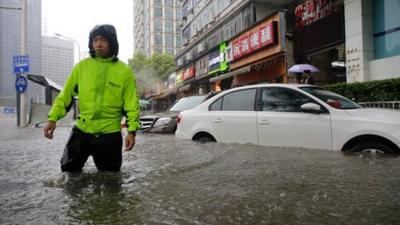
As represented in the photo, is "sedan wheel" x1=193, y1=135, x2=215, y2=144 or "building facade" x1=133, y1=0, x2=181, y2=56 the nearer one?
"sedan wheel" x1=193, y1=135, x2=215, y2=144

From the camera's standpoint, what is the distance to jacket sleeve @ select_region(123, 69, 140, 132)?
3.53 meters

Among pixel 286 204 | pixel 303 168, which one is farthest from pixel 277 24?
pixel 286 204

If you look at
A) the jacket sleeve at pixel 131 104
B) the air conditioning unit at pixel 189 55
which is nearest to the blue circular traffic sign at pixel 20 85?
the jacket sleeve at pixel 131 104

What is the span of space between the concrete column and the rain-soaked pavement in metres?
8.61

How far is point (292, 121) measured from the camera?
5418 mm

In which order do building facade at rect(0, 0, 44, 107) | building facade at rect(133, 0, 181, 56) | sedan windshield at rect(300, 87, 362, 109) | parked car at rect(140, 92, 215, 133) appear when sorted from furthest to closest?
1. building facade at rect(133, 0, 181, 56)
2. building facade at rect(0, 0, 44, 107)
3. parked car at rect(140, 92, 215, 133)
4. sedan windshield at rect(300, 87, 362, 109)

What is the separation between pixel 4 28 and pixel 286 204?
29.2 m

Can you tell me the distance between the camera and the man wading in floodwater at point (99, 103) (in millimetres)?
3520

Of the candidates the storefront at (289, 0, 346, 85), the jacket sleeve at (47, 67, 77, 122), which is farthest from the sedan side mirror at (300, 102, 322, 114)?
the storefront at (289, 0, 346, 85)

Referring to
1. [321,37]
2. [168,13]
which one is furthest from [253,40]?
[168,13]

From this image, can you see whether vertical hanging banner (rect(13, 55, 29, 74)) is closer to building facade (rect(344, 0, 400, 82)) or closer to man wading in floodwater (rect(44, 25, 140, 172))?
building facade (rect(344, 0, 400, 82))

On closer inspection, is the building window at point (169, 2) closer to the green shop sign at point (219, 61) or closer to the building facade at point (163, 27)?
the building facade at point (163, 27)

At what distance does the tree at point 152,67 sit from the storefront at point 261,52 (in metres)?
34.0

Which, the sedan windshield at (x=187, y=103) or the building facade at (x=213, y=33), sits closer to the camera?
the sedan windshield at (x=187, y=103)
